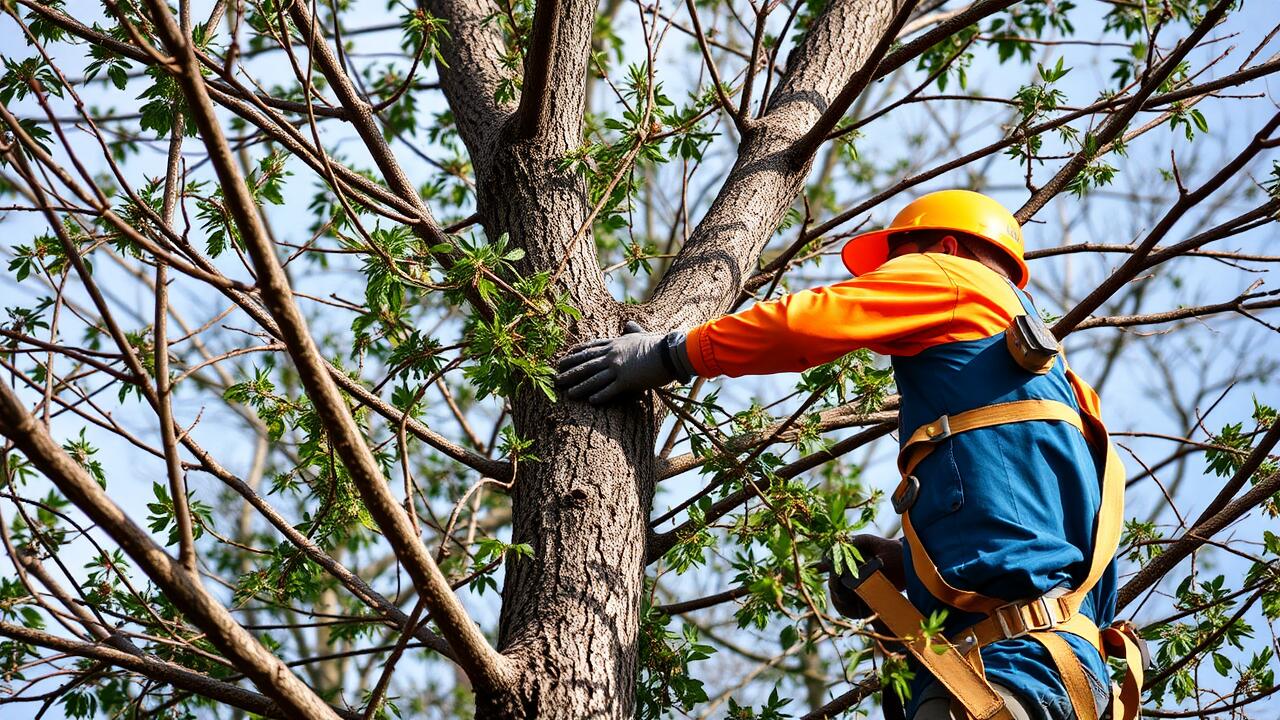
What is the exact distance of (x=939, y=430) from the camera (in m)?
3.29

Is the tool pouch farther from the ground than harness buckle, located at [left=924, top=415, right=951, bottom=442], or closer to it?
farther from the ground

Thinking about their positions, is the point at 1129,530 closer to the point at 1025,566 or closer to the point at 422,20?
the point at 1025,566

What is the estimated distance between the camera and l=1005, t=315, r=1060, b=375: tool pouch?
3250 millimetres

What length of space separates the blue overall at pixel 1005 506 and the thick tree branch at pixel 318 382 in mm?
1201

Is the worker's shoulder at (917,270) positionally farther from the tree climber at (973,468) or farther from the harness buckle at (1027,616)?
the harness buckle at (1027,616)

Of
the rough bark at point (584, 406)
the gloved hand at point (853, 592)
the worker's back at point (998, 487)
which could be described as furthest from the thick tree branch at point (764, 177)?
the gloved hand at point (853, 592)

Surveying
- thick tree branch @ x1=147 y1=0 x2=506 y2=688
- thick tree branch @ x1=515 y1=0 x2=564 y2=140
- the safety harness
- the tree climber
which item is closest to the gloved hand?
the tree climber

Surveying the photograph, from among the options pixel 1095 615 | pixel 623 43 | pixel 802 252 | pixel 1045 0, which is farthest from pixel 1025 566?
pixel 623 43

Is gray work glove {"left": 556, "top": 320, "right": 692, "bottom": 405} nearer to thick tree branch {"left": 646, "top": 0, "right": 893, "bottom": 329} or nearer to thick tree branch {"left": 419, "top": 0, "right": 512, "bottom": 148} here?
thick tree branch {"left": 646, "top": 0, "right": 893, "bottom": 329}

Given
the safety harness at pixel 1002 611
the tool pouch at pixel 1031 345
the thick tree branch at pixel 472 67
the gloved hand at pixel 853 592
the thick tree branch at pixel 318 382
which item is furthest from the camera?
the thick tree branch at pixel 472 67

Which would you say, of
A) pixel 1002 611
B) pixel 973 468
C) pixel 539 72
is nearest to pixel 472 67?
pixel 539 72

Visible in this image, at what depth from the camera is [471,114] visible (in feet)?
14.7

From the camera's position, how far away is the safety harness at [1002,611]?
117 inches

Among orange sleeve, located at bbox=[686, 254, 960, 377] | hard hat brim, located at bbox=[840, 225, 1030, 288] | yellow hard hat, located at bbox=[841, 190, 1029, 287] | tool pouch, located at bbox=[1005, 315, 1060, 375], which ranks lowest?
tool pouch, located at bbox=[1005, 315, 1060, 375]
